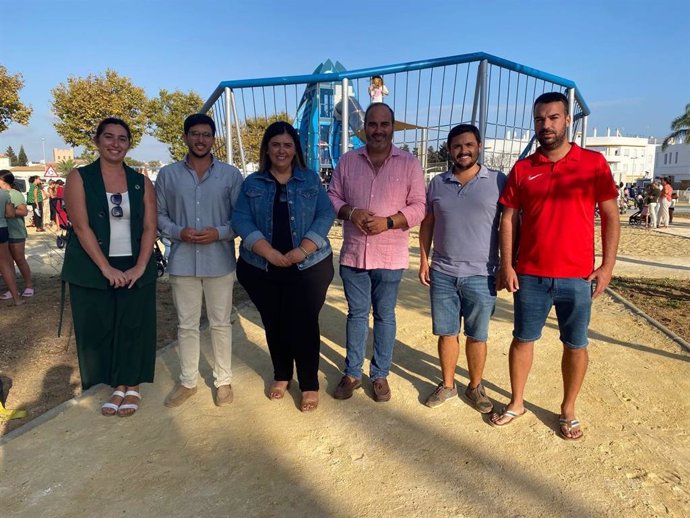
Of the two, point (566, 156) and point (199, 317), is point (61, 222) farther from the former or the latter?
point (566, 156)

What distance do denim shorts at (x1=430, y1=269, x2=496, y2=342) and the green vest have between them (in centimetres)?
205

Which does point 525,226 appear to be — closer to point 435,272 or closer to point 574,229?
point 574,229

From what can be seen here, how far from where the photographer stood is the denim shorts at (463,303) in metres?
3.12

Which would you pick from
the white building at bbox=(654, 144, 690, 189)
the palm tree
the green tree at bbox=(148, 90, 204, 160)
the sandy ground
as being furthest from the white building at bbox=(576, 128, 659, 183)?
the sandy ground

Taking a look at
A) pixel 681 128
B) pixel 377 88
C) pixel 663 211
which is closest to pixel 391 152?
pixel 377 88

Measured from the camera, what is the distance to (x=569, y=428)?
2910mm

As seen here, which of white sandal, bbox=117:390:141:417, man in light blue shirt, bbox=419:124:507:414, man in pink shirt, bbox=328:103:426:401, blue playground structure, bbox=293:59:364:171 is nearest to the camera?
man in light blue shirt, bbox=419:124:507:414

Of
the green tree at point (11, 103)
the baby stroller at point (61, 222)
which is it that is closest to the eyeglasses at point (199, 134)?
the baby stroller at point (61, 222)

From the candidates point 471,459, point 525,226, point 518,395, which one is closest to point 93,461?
point 471,459

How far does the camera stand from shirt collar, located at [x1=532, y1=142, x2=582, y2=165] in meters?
2.70

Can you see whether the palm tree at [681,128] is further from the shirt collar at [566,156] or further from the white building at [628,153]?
the shirt collar at [566,156]

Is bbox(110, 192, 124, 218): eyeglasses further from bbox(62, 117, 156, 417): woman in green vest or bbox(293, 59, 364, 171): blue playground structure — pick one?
bbox(293, 59, 364, 171): blue playground structure

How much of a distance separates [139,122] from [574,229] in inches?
1239

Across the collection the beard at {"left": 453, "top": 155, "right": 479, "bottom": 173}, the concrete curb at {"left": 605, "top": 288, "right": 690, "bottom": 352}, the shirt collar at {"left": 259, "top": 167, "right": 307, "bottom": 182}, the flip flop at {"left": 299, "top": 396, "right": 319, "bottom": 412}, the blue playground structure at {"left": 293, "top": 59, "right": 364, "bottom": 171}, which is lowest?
the flip flop at {"left": 299, "top": 396, "right": 319, "bottom": 412}
